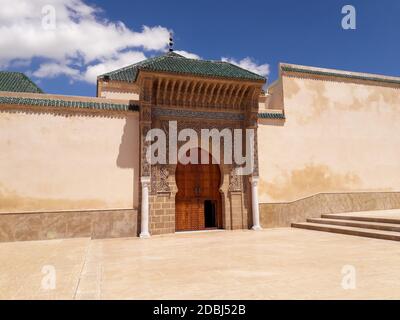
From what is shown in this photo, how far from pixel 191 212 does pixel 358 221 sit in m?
4.66

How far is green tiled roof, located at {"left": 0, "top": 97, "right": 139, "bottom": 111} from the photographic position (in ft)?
25.9

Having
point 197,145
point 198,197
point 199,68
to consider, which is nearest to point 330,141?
point 197,145

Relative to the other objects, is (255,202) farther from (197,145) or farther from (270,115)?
(270,115)

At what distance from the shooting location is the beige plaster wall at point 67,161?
25.6 feet

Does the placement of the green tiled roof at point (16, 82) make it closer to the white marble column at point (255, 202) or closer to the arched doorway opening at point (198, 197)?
Result: the arched doorway opening at point (198, 197)

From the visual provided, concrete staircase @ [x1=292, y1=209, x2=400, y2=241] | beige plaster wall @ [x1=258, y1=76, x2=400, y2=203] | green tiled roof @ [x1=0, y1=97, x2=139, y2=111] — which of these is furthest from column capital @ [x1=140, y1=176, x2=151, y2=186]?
concrete staircase @ [x1=292, y1=209, x2=400, y2=241]

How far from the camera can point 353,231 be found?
25.4ft

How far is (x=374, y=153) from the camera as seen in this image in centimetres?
1143

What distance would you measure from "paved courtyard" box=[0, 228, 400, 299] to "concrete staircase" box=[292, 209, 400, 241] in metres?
0.67

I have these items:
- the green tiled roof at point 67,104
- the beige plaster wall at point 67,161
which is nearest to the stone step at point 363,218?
the beige plaster wall at point 67,161

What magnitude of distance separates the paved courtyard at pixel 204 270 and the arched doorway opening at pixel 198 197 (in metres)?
2.38
